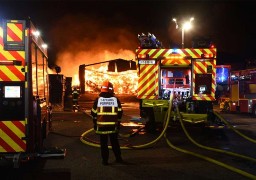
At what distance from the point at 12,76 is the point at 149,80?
5.83 meters

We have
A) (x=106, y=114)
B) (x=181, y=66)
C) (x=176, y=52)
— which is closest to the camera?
(x=106, y=114)

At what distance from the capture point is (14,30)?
20.5 ft

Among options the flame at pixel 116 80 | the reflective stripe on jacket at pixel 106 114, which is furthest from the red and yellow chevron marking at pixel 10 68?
the flame at pixel 116 80

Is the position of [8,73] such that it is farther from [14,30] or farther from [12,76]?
[14,30]

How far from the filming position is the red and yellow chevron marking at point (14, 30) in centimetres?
623

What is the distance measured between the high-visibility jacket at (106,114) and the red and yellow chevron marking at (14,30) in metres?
2.02

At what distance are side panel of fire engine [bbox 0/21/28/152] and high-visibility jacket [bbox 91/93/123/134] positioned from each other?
5.03 ft

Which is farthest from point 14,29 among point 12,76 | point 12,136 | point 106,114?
point 106,114

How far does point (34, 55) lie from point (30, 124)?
1.31m

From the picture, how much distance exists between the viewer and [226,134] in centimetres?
1147

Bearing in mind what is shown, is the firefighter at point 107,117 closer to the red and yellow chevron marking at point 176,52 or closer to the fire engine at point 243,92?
the red and yellow chevron marking at point 176,52

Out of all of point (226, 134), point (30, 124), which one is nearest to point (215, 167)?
point (30, 124)

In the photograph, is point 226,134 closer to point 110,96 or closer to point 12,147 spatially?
point 110,96

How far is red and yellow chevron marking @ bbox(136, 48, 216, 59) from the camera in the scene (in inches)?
448
